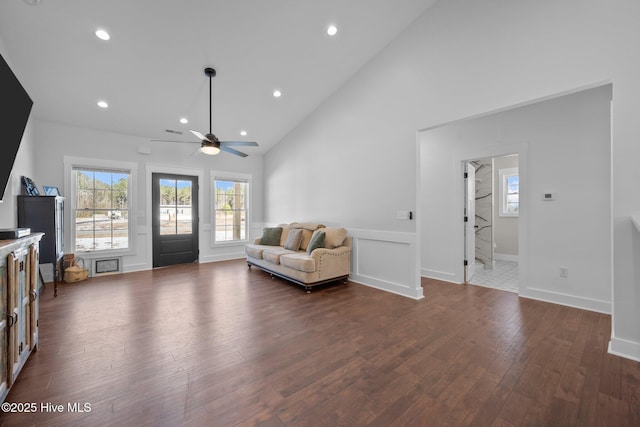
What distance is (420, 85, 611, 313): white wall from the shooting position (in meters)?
3.18

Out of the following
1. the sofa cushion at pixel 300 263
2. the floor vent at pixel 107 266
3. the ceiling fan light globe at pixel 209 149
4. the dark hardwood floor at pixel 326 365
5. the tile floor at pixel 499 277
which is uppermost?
the ceiling fan light globe at pixel 209 149

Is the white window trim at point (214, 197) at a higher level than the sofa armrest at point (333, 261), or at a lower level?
higher

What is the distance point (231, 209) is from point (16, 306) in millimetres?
4920

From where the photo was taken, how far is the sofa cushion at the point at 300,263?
13.0 ft

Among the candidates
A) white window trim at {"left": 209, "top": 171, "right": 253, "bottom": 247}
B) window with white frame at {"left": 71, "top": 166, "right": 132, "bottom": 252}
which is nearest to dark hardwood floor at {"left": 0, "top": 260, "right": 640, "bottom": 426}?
window with white frame at {"left": 71, "top": 166, "right": 132, "bottom": 252}

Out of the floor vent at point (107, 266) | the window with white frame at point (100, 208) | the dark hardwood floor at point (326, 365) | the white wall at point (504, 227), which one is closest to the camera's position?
the dark hardwood floor at point (326, 365)

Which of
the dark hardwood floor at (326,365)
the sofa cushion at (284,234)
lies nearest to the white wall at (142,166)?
the sofa cushion at (284,234)

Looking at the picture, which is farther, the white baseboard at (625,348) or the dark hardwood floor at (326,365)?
the white baseboard at (625,348)

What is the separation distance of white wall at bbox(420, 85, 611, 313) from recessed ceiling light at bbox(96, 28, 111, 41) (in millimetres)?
5188

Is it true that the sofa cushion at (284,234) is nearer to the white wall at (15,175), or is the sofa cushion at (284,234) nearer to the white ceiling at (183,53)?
the white ceiling at (183,53)

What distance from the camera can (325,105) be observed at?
16.9 feet

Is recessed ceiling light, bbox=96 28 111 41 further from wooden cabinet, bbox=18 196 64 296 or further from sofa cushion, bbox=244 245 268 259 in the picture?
sofa cushion, bbox=244 245 268 259

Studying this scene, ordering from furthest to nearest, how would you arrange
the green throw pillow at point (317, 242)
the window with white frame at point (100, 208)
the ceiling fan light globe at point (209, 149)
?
the window with white frame at point (100, 208), the green throw pillow at point (317, 242), the ceiling fan light globe at point (209, 149)

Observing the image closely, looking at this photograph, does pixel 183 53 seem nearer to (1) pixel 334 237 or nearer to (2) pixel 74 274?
(1) pixel 334 237
